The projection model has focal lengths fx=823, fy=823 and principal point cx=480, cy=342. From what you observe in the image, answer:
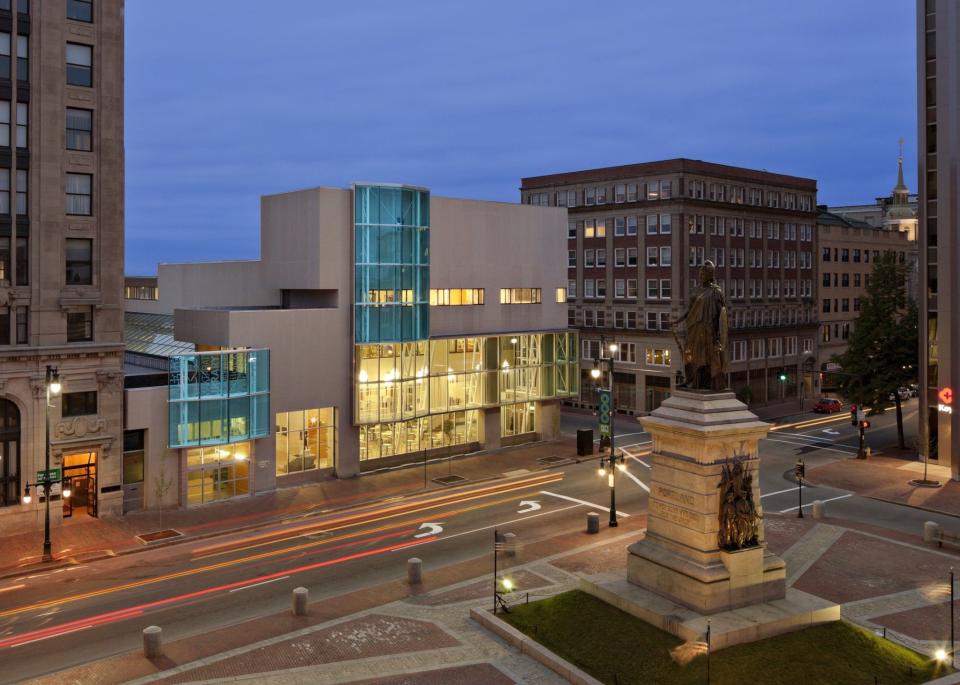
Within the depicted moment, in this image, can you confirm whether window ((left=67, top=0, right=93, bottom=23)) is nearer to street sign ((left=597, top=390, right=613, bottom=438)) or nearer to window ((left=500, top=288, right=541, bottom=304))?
window ((left=500, top=288, right=541, bottom=304))

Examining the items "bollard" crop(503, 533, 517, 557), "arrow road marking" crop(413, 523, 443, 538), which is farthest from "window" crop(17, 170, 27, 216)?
"bollard" crop(503, 533, 517, 557)

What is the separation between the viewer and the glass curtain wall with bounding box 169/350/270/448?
128ft

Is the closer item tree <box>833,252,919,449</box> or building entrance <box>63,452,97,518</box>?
building entrance <box>63,452,97,518</box>

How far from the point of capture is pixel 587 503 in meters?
39.5

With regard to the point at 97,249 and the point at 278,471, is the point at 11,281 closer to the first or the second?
the point at 97,249

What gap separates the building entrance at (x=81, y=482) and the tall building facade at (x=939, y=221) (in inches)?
1681

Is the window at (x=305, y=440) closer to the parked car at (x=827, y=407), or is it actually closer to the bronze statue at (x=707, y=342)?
the bronze statue at (x=707, y=342)

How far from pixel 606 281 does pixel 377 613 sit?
54.1 meters

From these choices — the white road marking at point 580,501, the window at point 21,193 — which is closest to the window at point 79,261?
the window at point 21,193

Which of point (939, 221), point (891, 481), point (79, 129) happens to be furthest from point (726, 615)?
point (939, 221)

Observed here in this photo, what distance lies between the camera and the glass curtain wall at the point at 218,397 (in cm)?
3888

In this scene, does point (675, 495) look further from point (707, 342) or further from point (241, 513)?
point (241, 513)

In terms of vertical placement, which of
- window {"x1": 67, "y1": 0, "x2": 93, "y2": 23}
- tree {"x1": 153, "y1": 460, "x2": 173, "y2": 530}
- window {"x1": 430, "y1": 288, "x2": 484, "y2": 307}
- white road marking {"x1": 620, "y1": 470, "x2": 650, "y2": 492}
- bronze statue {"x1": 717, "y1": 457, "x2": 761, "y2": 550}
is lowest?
white road marking {"x1": 620, "y1": 470, "x2": 650, "y2": 492}

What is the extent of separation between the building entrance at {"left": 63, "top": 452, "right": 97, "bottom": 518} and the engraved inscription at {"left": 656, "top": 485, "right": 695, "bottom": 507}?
26.4 meters
